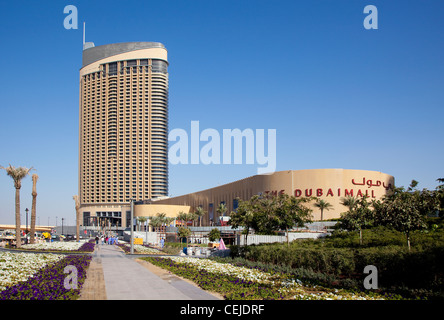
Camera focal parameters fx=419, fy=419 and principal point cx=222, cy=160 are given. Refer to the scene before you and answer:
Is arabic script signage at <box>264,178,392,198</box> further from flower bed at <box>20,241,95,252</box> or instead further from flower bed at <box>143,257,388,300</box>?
flower bed at <box>143,257,388,300</box>

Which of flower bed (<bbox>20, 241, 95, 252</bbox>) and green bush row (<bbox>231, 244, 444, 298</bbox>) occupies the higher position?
green bush row (<bbox>231, 244, 444, 298</bbox>)

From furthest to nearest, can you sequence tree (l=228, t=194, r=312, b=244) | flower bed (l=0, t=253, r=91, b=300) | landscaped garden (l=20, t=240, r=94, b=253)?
landscaped garden (l=20, t=240, r=94, b=253) < tree (l=228, t=194, r=312, b=244) < flower bed (l=0, t=253, r=91, b=300)

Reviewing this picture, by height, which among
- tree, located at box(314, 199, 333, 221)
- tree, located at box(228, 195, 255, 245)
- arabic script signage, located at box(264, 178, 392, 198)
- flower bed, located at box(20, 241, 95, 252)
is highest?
arabic script signage, located at box(264, 178, 392, 198)

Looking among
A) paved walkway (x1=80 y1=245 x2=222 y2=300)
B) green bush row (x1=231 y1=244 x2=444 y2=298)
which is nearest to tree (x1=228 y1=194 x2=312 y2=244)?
green bush row (x1=231 y1=244 x2=444 y2=298)

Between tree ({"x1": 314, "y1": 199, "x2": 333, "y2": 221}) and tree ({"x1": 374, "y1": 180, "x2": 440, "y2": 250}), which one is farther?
tree ({"x1": 314, "y1": 199, "x2": 333, "y2": 221})

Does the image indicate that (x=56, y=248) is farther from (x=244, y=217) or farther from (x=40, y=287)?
(x=40, y=287)

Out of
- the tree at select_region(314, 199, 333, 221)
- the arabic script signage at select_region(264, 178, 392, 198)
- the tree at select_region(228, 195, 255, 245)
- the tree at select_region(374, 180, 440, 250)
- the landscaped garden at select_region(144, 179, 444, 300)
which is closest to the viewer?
the landscaped garden at select_region(144, 179, 444, 300)

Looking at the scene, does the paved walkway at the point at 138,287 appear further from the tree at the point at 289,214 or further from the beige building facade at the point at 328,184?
the beige building facade at the point at 328,184

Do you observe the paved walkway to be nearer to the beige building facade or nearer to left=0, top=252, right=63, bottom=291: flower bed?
left=0, top=252, right=63, bottom=291: flower bed

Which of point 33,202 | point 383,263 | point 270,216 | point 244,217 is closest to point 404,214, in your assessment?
point 270,216

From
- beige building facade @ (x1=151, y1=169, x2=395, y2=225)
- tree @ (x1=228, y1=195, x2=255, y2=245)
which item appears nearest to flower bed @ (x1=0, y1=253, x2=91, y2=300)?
tree @ (x1=228, y1=195, x2=255, y2=245)
